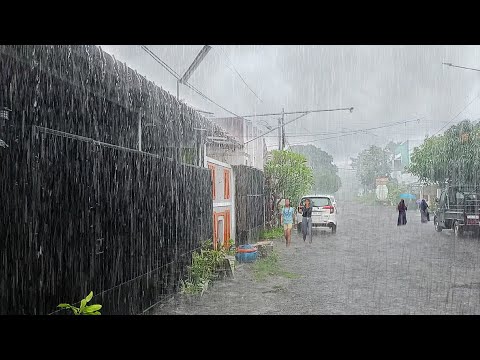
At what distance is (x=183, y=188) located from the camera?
7520 mm

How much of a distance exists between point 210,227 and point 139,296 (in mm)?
3922

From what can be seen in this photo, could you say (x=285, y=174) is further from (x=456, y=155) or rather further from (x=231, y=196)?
(x=456, y=155)

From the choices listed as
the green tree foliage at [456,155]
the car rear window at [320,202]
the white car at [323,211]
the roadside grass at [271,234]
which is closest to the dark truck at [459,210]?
the green tree foliage at [456,155]

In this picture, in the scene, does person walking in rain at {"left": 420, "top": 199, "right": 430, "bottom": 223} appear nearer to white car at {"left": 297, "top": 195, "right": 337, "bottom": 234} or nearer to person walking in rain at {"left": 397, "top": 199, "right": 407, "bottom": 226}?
person walking in rain at {"left": 397, "top": 199, "right": 407, "bottom": 226}

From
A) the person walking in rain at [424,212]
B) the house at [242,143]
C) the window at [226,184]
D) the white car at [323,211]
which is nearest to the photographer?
the window at [226,184]

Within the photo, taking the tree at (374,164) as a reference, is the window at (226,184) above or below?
below

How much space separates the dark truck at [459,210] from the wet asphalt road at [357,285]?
1979 mm

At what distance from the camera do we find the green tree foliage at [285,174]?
16.9 meters

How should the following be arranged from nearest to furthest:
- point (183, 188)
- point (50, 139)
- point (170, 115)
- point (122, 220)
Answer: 1. point (50, 139)
2. point (122, 220)
3. point (183, 188)
4. point (170, 115)

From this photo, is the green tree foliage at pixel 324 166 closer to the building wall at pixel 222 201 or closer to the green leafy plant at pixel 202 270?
the building wall at pixel 222 201

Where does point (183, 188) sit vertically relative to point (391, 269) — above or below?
above
